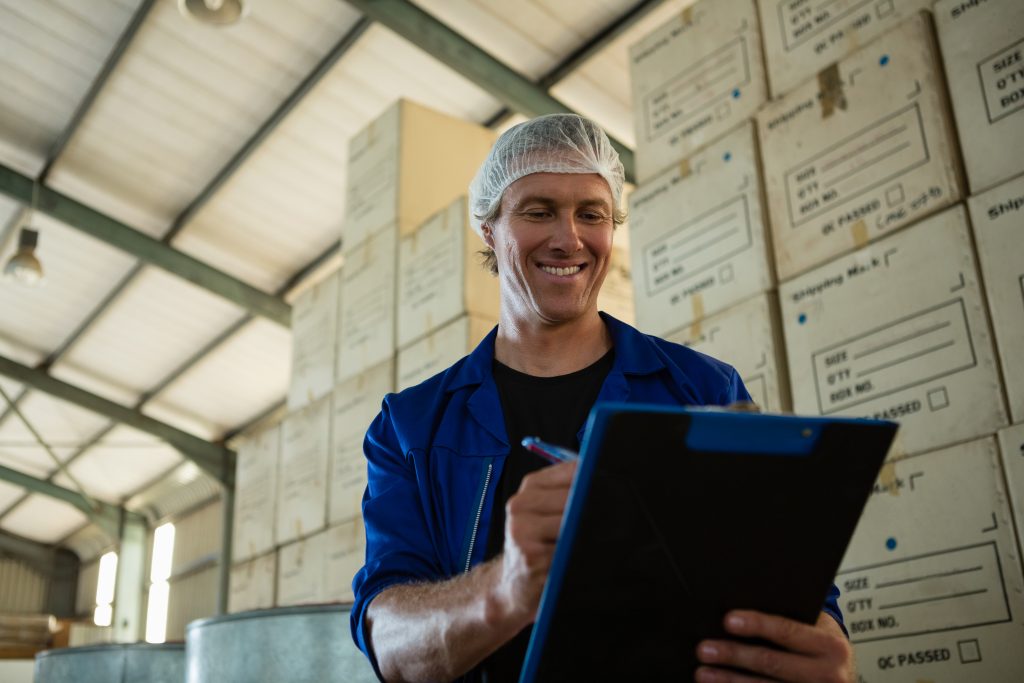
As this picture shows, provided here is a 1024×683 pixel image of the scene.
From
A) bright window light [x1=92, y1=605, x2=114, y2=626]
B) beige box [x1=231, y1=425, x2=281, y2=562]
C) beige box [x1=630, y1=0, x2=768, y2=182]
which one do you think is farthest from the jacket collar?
bright window light [x1=92, y1=605, x2=114, y2=626]

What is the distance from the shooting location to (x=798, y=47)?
2840 mm

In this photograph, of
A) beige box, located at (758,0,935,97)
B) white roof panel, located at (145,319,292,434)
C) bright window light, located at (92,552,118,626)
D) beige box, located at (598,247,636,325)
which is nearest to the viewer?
beige box, located at (758,0,935,97)

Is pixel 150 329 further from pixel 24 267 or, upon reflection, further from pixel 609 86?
pixel 609 86

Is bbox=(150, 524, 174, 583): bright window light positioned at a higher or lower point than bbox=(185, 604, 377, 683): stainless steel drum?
higher

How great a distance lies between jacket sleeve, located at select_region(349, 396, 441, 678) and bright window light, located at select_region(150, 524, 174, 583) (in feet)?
52.6

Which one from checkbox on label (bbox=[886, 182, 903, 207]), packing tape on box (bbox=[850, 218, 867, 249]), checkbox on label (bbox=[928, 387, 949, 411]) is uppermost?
checkbox on label (bbox=[886, 182, 903, 207])

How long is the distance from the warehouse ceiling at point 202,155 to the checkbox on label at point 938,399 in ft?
13.4

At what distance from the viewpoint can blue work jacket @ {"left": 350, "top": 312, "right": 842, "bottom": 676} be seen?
147 centimetres

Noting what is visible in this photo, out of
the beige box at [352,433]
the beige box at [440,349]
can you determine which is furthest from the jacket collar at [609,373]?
the beige box at [352,433]

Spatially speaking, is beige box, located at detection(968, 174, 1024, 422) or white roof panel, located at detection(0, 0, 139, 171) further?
white roof panel, located at detection(0, 0, 139, 171)

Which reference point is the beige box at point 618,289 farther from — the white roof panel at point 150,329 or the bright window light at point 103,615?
the bright window light at point 103,615

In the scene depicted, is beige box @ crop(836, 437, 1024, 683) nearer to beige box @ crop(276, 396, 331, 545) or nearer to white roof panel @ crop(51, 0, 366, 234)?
beige box @ crop(276, 396, 331, 545)

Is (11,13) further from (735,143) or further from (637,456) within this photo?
(637,456)

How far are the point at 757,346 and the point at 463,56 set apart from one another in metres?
3.96
